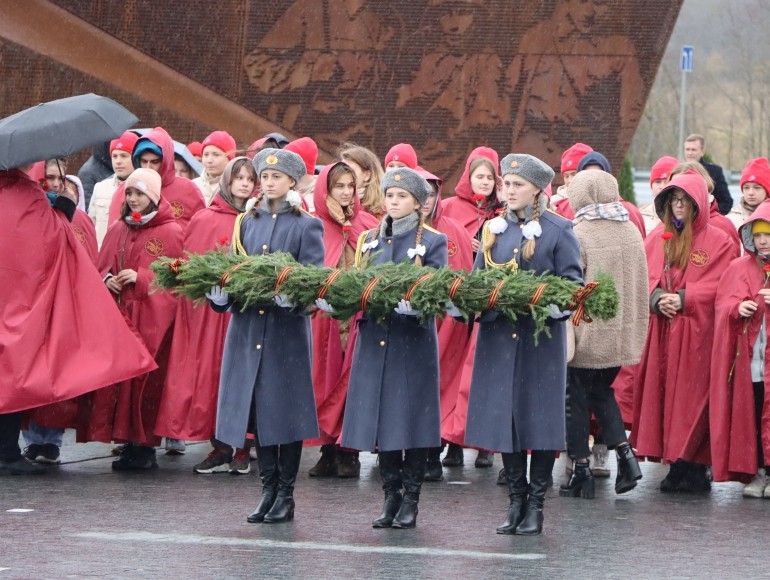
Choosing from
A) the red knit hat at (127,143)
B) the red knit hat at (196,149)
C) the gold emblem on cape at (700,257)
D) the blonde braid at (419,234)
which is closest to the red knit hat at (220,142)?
the red knit hat at (127,143)

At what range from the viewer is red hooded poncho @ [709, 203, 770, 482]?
1007cm

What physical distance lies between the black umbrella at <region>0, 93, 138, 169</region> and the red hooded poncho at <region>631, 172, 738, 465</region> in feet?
11.7

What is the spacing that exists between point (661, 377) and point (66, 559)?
4.64 m

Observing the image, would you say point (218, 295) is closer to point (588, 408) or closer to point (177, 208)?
point (588, 408)

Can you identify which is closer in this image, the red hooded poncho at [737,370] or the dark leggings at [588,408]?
the dark leggings at [588,408]

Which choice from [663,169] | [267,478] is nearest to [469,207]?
[663,169]

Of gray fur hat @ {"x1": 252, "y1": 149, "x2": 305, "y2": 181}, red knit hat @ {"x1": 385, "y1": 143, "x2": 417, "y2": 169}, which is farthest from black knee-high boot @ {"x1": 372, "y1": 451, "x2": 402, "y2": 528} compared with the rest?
red knit hat @ {"x1": 385, "y1": 143, "x2": 417, "y2": 169}

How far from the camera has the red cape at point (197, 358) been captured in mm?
10711

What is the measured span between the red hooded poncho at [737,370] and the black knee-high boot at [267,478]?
9.99ft

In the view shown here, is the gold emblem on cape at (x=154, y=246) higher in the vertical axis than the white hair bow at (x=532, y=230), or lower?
higher

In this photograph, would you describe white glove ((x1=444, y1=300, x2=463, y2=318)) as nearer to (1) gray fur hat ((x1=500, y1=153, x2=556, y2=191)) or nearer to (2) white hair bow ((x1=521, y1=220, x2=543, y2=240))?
(2) white hair bow ((x1=521, y1=220, x2=543, y2=240))

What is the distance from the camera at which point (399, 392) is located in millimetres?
8414

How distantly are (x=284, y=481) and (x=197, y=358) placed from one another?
2505mm

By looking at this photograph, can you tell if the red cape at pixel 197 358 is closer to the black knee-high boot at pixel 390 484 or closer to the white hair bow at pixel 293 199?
the white hair bow at pixel 293 199
